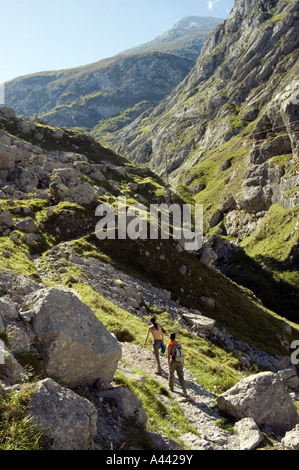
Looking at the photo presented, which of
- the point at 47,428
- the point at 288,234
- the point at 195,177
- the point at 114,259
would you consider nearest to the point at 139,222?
the point at 114,259

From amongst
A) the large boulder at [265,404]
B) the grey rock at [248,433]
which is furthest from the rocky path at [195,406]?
the large boulder at [265,404]

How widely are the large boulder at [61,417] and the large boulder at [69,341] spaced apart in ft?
6.06

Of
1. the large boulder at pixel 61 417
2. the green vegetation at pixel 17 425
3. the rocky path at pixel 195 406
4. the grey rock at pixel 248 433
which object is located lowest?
the rocky path at pixel 195 406

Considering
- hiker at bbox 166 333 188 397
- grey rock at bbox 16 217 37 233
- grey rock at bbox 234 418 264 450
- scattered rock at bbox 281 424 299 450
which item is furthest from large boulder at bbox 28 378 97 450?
grey rock at bbox 16 217 37 233

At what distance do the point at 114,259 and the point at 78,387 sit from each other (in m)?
27.4

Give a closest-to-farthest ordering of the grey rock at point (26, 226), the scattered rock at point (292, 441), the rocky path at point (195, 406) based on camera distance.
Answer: the scattered rock at point (292, 441) → the rocky path at point (195, 406) → the grey rock at point (26, 226)

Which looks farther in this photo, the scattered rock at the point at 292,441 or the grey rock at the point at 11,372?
the scattered rock at the point at 292,441

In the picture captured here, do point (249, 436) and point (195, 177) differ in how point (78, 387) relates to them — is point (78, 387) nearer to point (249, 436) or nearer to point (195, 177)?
point (249, 436)

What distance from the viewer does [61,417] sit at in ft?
26.5

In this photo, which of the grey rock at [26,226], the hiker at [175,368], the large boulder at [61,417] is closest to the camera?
the large boulder at [61,417]

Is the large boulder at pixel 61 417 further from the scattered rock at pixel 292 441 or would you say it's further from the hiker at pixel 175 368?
the hiker at pixel 175 368

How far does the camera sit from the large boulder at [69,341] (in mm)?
10586

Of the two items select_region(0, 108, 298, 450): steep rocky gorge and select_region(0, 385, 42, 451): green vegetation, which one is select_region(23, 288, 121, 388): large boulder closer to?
select_region(0, 108, 298, 450): steep rocky gorge

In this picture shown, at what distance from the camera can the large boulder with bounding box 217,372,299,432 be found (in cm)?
1262
